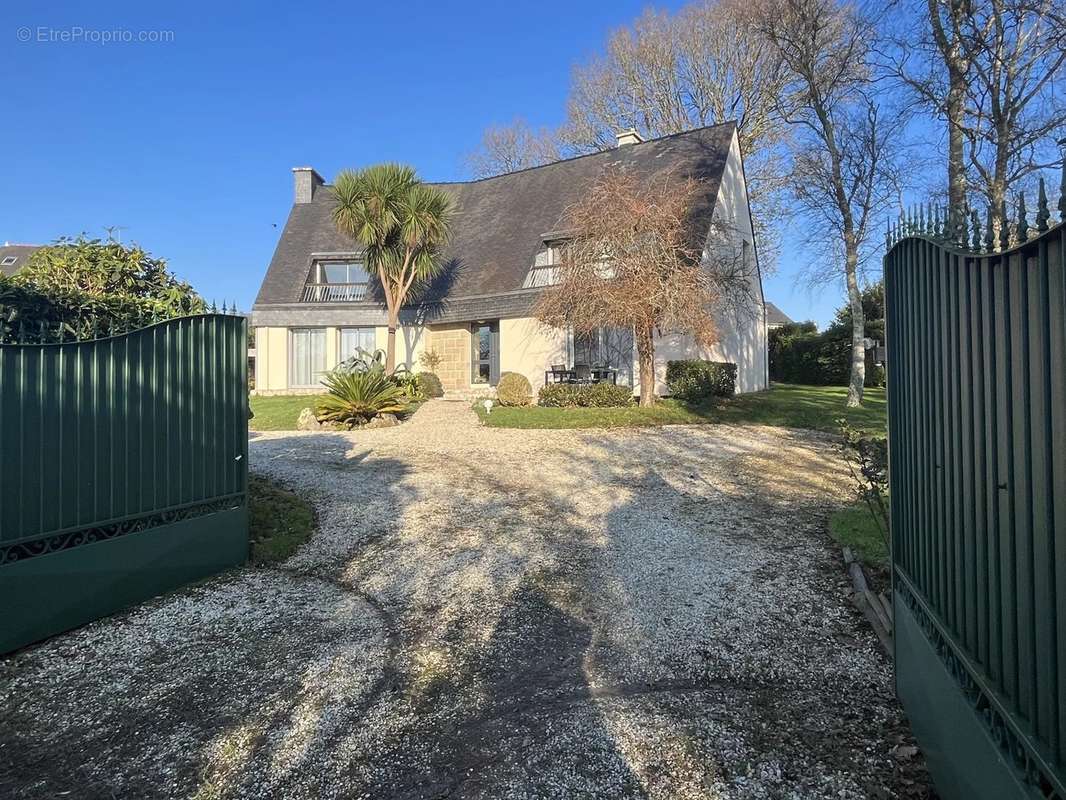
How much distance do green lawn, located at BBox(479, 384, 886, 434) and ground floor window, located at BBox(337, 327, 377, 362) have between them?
26.2 ft

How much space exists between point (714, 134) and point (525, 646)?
715 inches

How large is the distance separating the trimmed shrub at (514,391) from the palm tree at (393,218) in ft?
13.6

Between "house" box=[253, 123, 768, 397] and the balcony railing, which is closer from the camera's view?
"house" box=[253, 123, 768, 397]

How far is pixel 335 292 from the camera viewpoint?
20828mm

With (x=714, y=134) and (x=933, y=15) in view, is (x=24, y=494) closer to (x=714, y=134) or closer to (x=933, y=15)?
(x=933, y=15)

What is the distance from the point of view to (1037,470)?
4.35 feet

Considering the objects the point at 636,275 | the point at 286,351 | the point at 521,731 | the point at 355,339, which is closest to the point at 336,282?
the point at 355,339

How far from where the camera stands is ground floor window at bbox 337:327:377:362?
20312 mm

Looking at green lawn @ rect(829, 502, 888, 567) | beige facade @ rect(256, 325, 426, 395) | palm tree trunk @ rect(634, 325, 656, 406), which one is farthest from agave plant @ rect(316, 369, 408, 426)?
green lawn @ rect(829, 502, 888, 567)

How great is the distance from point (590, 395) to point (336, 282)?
1190 centimetres

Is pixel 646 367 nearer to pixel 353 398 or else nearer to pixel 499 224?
pixel 353 398

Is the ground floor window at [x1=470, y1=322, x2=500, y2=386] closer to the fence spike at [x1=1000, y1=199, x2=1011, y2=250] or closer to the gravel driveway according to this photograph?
the gravel driveway

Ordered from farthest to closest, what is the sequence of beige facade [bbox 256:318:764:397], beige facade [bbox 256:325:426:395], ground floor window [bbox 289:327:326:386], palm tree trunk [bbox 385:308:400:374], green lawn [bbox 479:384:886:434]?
ground floor window [bbox 289:327:326:386], beige facade [bbox 256:325:426:395], palm tree trunk [bbox 385:308:400:374], beige facade [bbox 256:318:764:397], green lawn [bbox 479:384:886:434]

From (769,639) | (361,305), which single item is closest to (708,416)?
(769,639)
